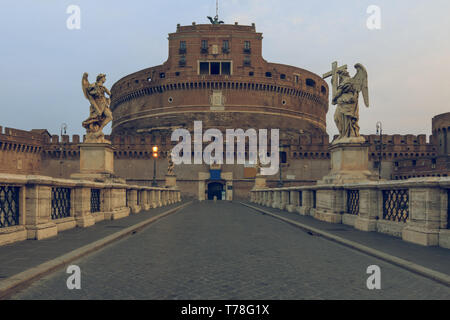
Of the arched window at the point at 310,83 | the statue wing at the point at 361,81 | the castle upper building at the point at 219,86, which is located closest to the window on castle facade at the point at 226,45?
the castle upper building at the point at 219,86

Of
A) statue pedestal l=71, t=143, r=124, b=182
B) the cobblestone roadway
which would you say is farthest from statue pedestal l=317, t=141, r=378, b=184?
statue pedestal l=71, t=143, r=124, b=182

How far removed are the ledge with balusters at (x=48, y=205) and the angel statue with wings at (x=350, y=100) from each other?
26.7ft

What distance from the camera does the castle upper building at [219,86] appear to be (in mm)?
60938

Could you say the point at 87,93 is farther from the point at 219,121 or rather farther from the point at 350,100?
the point at 219,121

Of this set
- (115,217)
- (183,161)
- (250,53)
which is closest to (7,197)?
(115,217)

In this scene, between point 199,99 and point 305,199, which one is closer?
point 305,199

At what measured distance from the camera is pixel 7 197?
7230 millimetres

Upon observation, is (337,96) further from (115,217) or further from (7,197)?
(7,197)

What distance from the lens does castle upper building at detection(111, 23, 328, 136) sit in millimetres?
60938

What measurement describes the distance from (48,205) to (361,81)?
10360 millimetres

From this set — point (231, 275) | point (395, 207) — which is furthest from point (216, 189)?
point (231, 275)

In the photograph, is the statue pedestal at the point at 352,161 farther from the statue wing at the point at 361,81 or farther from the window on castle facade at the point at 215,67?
the window on castle facade at the point at 215,67
